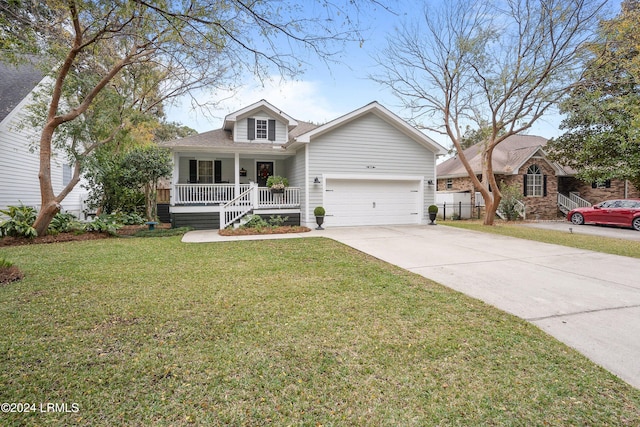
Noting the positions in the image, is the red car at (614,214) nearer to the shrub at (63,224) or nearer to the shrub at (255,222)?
the shrub at (255,222)

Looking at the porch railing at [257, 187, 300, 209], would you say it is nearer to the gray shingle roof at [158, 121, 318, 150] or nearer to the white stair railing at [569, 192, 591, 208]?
the gray shingle roof at [158, 121, 318, 150]

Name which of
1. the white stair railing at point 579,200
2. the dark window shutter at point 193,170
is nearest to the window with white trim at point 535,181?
the white stair railing at point 579,200

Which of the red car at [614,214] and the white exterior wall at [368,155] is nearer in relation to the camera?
the white exterior wall at [368,155]

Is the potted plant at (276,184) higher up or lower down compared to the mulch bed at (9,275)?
higher up

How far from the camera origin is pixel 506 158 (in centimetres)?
1991

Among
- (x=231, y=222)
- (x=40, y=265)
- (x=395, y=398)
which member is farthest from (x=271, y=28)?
(x=231, y=222)

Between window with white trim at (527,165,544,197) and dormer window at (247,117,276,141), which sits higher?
dormer window at (247,117,276,141)

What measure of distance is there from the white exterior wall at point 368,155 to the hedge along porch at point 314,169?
4cm

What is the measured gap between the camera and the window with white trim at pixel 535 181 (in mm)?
19062

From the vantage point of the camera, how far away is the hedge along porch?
12289mm

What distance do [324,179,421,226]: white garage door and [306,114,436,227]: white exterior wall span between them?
1.29 ft

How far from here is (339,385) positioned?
237cm

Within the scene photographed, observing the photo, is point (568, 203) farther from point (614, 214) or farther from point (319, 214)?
point (319, 214)

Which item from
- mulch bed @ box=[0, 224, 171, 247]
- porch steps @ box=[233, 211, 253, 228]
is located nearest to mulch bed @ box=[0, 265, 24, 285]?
mulch bed @ box=[0, 224, 171, 247]
